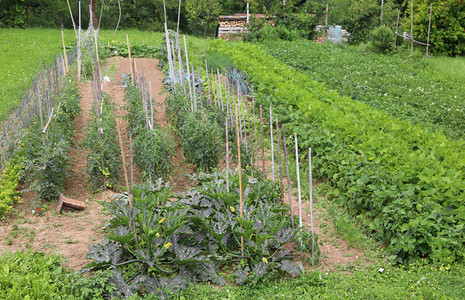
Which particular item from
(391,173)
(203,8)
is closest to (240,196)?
(391,173)

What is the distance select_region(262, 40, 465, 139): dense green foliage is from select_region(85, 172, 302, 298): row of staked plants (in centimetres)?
474

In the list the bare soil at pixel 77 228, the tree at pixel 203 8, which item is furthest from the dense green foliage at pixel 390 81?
the tree at pixel 203 8

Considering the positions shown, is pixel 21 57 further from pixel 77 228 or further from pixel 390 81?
pixel 390 81

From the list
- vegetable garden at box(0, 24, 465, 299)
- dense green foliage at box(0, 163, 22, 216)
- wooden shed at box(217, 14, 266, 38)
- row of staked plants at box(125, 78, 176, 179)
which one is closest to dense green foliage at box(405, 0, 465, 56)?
wooden shed at box(217, 14, 266, 38)

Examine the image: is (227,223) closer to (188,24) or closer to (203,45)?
(203,45)

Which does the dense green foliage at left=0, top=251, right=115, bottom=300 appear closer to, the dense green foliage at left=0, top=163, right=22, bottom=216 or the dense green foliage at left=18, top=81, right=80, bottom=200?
the dense green foliage at left=0, top=163, right=22, bottom=216

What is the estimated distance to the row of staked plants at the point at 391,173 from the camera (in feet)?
15.1

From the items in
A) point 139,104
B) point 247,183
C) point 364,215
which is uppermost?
point 139,104

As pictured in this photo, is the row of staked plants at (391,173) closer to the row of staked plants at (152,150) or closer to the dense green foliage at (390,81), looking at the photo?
the dense green foliage at (390,81)

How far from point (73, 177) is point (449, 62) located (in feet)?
44.0

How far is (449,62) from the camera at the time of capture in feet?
49.4

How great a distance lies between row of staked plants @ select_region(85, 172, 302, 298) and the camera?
4.32 metres

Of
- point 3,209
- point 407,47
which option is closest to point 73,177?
point 3,209

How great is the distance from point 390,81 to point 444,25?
7.75 meters
